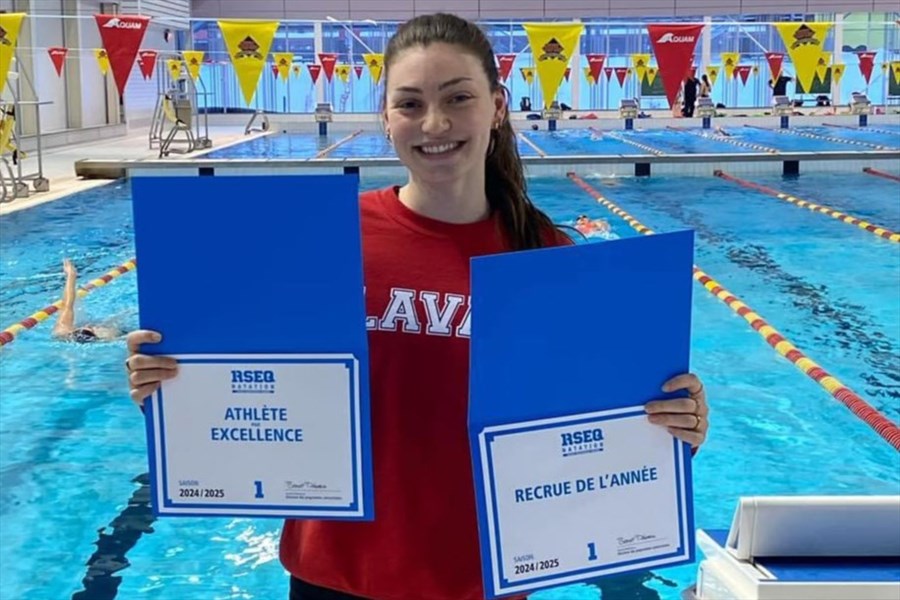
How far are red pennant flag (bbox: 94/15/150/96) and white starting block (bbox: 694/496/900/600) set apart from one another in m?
11.2

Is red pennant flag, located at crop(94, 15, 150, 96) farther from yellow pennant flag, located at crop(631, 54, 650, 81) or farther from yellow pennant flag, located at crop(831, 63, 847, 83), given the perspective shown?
yellow pennant flag, located at crop(831, 63, 847, 83)

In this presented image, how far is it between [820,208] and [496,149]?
881 cm

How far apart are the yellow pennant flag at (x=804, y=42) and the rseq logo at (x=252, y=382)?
43.0 ft

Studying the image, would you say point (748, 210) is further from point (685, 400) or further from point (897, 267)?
point (685, 400)

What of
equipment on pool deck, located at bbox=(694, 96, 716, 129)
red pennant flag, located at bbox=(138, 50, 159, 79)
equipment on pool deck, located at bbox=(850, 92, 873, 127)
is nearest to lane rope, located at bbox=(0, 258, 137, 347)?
red pennant flag, located at bbox=(138, 50, 159, 79)

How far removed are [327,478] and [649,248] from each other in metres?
0.50

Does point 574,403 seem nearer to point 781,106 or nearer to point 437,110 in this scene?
point 437,110

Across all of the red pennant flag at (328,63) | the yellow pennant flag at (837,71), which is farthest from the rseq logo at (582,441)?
the yellow pennant flag at (837,71)

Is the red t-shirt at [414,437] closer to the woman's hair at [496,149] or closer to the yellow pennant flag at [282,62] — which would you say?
the woman's hair at [496,149]

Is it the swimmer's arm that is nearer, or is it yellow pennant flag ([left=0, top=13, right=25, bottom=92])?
the swimmer's arm

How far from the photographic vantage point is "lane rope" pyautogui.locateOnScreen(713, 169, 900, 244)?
830 centimetres

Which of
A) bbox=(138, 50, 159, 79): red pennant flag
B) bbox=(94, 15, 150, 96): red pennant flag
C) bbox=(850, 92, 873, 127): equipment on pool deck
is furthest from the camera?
bbox=(850, 92, 873, 127): equipment on pool deck

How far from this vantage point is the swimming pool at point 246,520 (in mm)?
3297

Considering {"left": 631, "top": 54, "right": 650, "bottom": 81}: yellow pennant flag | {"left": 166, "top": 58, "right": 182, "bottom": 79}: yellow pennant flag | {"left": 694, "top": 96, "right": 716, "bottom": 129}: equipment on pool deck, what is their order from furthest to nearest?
1. {"left": 694, "top": 96, "right": 716, "bottom": 129}: equipment on pool deck
2. {"left": 631, "top": 54, "right": 650, "bottom": 81}: yellow pennant flag
3. {"left": 166, "top": 58, "right": 182, "bottom": 79}: yellow pennant flag
